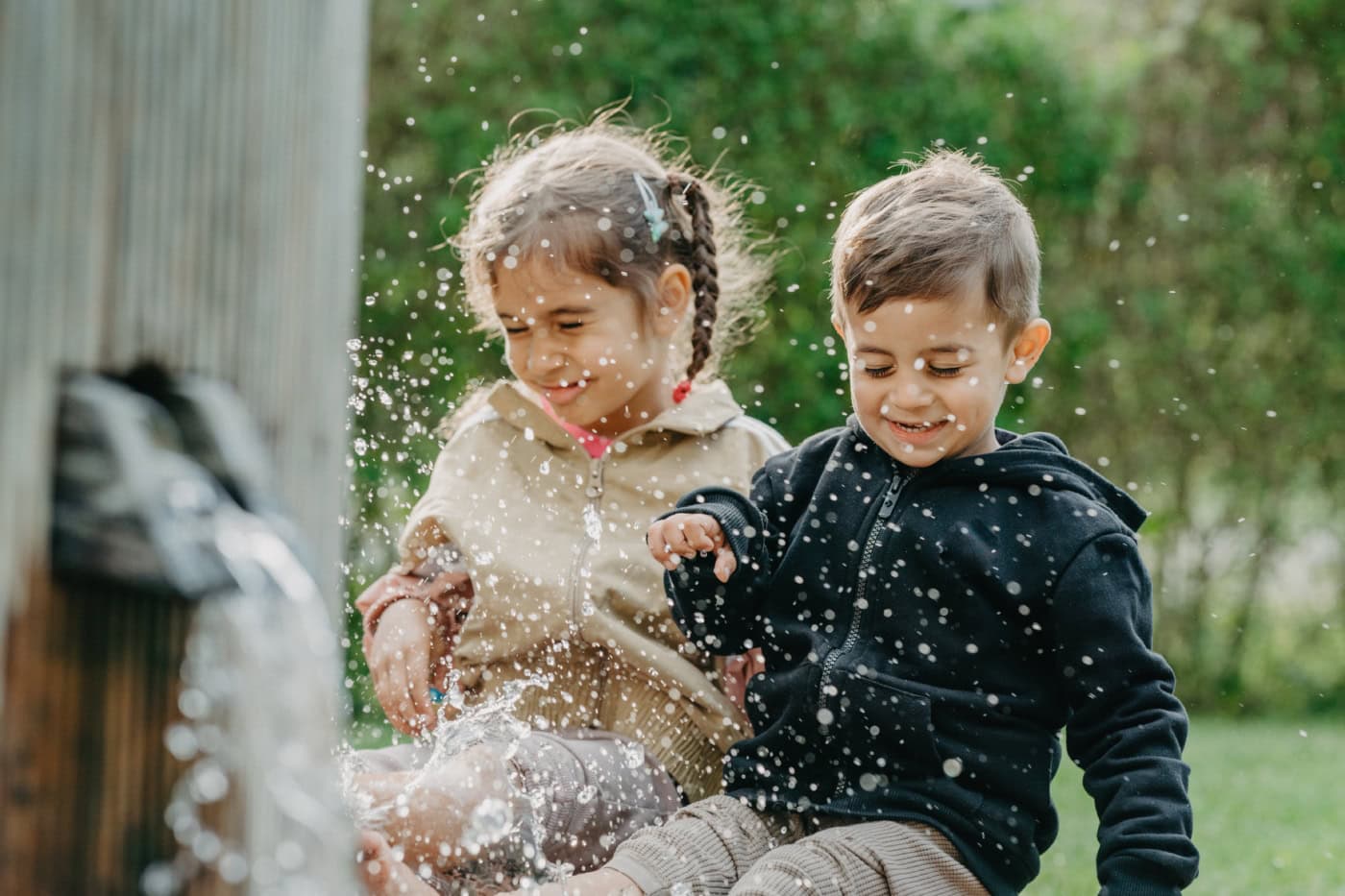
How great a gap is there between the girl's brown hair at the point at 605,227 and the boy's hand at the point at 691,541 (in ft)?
2.37

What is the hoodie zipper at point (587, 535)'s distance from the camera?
323 centimetres

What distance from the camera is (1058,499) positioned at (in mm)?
2781

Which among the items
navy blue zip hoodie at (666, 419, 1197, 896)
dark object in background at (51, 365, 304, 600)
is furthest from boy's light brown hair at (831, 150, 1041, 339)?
dark object in background at (51, 365, 304, 600)

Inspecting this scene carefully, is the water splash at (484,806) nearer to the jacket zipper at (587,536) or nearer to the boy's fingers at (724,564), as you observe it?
the jacket zipper at (587,536)

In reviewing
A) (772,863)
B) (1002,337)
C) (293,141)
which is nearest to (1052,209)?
(1002,337)

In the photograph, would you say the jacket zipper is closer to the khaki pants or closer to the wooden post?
the khaki pants

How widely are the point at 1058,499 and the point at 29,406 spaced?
1.84 metres

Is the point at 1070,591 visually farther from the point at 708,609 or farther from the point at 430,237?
the point at 430,237

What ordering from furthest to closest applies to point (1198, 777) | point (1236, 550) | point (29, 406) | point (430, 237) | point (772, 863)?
point (1236, 550) → point (430, 237) → point (1198, 777) → point (772, 863) → point (29, 406)

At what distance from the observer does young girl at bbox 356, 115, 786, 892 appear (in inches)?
121

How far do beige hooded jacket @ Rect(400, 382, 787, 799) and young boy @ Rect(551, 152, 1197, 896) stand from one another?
0.85 ft

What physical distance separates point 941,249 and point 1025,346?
27cm

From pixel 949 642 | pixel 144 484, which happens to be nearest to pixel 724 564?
pixel 949 642

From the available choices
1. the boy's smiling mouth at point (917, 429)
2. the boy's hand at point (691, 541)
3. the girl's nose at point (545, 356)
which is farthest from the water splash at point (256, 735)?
the girl's nose at point (545, 356)
